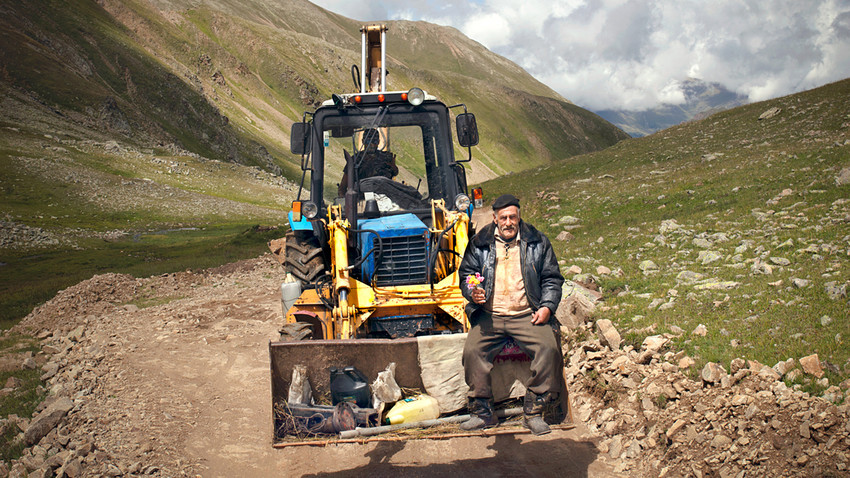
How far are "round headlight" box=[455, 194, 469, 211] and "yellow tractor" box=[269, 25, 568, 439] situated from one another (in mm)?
13

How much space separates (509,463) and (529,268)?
212cm

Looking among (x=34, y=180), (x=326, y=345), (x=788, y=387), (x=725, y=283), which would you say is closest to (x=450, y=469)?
(x=326, y=345)

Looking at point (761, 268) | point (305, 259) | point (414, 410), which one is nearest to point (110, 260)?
point (305, 259)

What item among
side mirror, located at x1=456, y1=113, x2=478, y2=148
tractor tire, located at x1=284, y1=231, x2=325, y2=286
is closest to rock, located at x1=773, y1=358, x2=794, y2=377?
side mirror, located at x1=456, y1=113, x2=478, y2=148

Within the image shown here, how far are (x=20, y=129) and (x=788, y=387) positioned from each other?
184 ft

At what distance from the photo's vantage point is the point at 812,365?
17.0 feet

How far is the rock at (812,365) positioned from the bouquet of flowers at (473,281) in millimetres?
3059

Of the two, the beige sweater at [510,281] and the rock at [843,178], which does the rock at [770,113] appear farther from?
the beige sweater at [510,281]

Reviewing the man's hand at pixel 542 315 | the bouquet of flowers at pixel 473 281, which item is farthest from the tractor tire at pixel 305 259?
the man's hand at pixel 542 315

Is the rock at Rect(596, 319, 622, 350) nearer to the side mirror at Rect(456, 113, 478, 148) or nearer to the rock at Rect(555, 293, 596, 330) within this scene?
the rock at Rect(555, 293, 596, 330)

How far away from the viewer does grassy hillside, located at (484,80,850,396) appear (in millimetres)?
6492

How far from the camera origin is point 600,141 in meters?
166

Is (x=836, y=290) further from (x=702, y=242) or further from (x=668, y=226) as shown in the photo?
(x=668, y=226)

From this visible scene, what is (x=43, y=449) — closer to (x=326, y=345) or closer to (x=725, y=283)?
(x=326, y=345)
